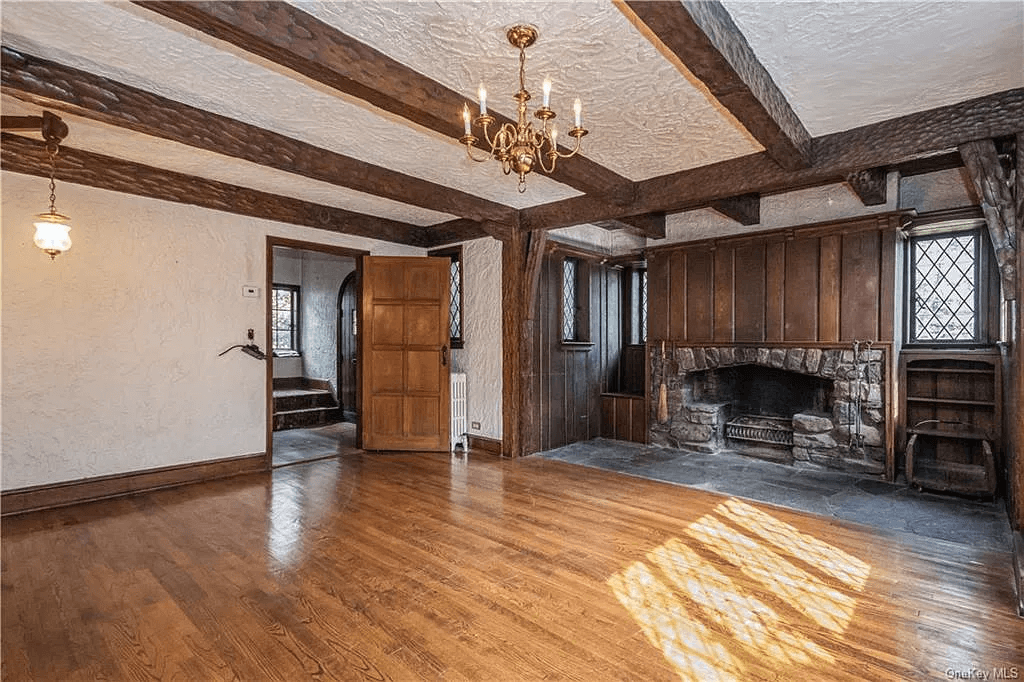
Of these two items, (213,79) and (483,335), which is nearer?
(213,79)

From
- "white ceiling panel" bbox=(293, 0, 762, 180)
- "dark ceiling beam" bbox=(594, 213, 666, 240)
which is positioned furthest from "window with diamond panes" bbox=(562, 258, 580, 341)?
"white ceiling panel" bbox=(293, 0, 762, 180)

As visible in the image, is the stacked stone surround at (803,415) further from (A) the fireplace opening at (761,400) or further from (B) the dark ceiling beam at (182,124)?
(B) the dark ceiling beam at (182,124)

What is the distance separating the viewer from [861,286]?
181 inches

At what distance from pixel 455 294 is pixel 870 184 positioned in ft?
13.7

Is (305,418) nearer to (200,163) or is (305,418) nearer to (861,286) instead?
(200,163)

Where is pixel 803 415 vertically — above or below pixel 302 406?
above

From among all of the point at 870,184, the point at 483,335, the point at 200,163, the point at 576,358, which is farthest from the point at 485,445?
the point at 870,184

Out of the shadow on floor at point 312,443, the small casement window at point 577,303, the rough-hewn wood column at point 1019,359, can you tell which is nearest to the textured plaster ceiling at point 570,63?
the rough-hewn wood column at point 1019,359

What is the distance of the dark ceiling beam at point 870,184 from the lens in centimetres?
390

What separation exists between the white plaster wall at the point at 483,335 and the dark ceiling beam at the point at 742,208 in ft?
7.51

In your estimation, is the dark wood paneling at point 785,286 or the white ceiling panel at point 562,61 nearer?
the white ceiling panel at point 562,61

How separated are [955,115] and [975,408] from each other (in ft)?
8.82

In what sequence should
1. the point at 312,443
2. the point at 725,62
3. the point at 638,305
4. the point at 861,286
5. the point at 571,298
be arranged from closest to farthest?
the point at 725,62 → the point at 861,286 → the point at 312,443 → the point at 571,298 → the point at 638,305

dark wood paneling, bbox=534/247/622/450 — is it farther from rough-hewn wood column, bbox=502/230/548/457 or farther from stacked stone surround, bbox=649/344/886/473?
stacked stone surround, bbox=649/344/886/473
